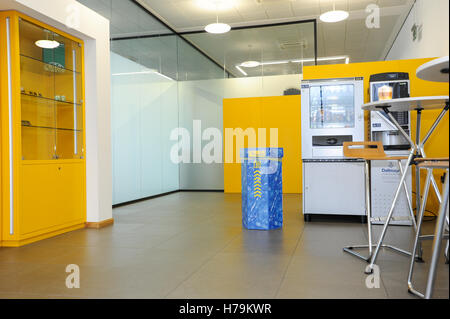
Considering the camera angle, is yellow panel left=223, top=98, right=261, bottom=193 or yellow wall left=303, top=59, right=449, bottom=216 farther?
yellow panel left=223, top=98, right=261, bottom=193

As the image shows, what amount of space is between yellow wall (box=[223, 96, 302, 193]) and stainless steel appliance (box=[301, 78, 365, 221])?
3.39 meters

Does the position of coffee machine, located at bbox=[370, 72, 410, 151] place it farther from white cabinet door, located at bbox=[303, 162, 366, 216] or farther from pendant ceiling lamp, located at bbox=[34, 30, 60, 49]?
pendant ceiling lamp, located at bbox=[34, 30, 60, 49]

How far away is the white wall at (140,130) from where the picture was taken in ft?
20.6

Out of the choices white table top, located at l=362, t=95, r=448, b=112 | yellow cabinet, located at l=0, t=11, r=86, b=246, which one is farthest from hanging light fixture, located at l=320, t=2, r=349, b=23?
white table top, located at l=362, t=95, r=448, b=112

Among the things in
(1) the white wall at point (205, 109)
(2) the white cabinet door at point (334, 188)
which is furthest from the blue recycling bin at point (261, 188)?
(1) the white wall at point (205, 109)

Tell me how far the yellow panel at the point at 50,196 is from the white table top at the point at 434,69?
344cm

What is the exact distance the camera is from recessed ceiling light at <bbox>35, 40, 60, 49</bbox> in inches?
158

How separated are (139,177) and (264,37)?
4175 millimetres

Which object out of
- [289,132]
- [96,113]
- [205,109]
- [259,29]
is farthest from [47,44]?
[259,29]

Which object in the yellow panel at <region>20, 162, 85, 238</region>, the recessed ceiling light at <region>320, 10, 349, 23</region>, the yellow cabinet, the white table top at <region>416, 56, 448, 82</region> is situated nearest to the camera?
the white table top at <region>416, 56, 448, 82</region>

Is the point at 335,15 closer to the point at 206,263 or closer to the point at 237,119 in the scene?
the point at 237,119

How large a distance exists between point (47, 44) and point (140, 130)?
3.03 meters

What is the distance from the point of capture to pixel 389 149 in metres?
4.41
